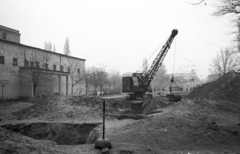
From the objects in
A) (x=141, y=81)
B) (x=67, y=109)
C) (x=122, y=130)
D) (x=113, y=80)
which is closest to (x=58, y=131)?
(x=67, y=109)

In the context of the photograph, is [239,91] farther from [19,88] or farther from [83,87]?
[83,87]

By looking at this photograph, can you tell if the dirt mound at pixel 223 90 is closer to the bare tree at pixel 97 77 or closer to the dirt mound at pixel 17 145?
the dirt mound at pixel 17 145

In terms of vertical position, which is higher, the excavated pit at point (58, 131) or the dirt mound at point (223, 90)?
the dirt mound at point (223, 90)

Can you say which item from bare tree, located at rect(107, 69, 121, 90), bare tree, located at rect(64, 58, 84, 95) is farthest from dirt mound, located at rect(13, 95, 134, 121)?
bare tree, located at rect(107, 69, 121, 90)

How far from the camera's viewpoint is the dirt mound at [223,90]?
14.5 metres

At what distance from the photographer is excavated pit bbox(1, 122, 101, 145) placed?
827cm

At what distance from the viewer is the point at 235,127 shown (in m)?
7.90

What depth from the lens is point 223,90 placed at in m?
15.6

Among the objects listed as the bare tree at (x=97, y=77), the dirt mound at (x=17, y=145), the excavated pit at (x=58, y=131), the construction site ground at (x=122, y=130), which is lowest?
the excavated pit at (x=58, y=131)

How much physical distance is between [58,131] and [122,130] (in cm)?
343

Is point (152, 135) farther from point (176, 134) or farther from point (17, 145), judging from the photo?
point (17, 145)

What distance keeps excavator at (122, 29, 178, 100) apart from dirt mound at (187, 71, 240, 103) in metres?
5.16

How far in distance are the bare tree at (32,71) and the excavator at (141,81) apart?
10693 millimetres

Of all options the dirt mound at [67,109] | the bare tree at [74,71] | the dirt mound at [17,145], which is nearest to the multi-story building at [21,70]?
the bare tree at [74,71]
